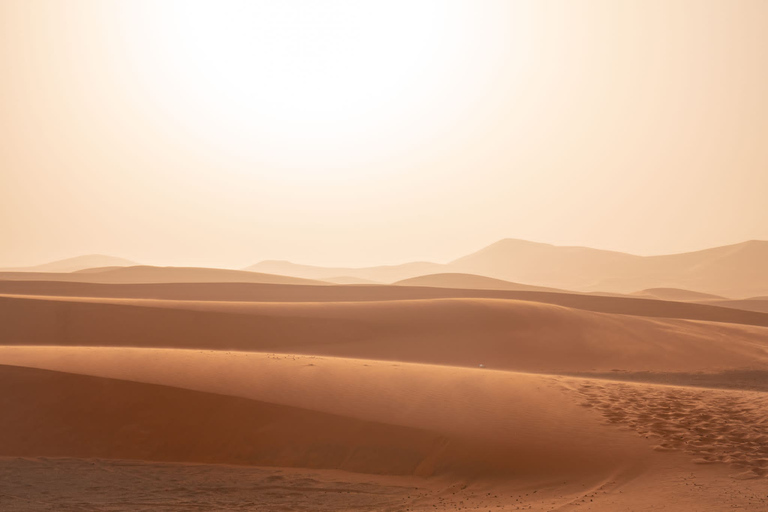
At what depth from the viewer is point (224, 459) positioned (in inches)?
→ 483

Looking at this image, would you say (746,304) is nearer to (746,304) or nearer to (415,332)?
(746,304)

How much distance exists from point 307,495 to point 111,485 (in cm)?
320

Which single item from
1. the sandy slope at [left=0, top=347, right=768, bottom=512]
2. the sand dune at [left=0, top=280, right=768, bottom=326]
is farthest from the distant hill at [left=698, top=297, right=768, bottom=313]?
the sandy slope at [left=0, top=347, right=768, bottom=512]

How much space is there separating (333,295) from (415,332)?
689 inches

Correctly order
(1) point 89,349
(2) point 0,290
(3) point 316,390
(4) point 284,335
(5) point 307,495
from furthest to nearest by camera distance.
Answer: (2) point 0,290, (4) point 284,335, (1) point 89,349, (3) point 316,390, (5) point 307,495

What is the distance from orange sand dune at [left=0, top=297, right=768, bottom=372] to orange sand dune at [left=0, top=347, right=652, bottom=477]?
9.30 m

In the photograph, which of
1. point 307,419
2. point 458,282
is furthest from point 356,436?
point 458,282

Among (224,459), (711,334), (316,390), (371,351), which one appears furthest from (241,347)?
(711,334)

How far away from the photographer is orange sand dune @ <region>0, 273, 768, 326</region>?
41.6 meters

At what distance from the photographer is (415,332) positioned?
29.4 meters

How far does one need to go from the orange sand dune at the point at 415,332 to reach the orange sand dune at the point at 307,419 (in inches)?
366

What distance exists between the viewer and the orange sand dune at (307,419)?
478 inches

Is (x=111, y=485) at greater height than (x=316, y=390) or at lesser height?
lesser

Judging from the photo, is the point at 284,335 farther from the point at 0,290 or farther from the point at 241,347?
the point at 0,290
